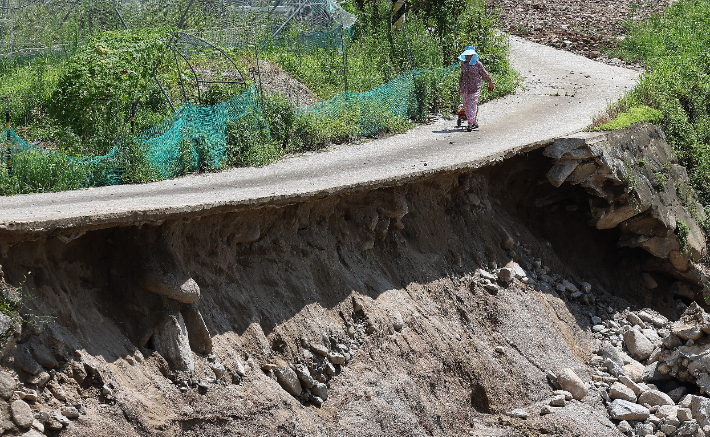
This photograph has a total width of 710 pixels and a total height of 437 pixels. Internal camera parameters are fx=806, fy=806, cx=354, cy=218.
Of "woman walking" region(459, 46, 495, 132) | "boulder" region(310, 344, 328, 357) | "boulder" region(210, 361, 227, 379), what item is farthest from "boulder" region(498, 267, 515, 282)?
"boulder" region(210, 361, 227, 379)

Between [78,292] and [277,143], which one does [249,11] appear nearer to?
[277,143]

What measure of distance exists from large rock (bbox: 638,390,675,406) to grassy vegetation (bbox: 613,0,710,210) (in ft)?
16.1

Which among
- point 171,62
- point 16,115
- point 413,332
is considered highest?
point 171,62

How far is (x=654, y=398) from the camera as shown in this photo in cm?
1147

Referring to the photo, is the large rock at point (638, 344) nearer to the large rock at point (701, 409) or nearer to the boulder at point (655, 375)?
the boulder at point (655, 375)

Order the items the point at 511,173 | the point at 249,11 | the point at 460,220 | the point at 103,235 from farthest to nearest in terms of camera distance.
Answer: the point at 249,11 → the point at 511,173 → the point at 460,220 → the point at 103,235

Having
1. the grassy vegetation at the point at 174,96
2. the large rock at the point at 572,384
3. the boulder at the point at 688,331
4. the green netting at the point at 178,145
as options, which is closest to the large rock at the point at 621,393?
the large rock at the point at 572,384

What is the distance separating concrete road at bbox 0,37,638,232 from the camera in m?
8.09

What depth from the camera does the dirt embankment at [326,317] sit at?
24.6ft

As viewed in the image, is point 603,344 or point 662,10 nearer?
point 603,344

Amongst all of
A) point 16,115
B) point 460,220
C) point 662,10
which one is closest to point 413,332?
point 460,220

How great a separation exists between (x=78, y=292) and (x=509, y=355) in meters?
6.04

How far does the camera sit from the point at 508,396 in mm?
10789

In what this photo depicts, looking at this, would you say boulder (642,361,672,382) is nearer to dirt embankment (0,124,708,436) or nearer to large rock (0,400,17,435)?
dirt embankment (0,124,708,436)
